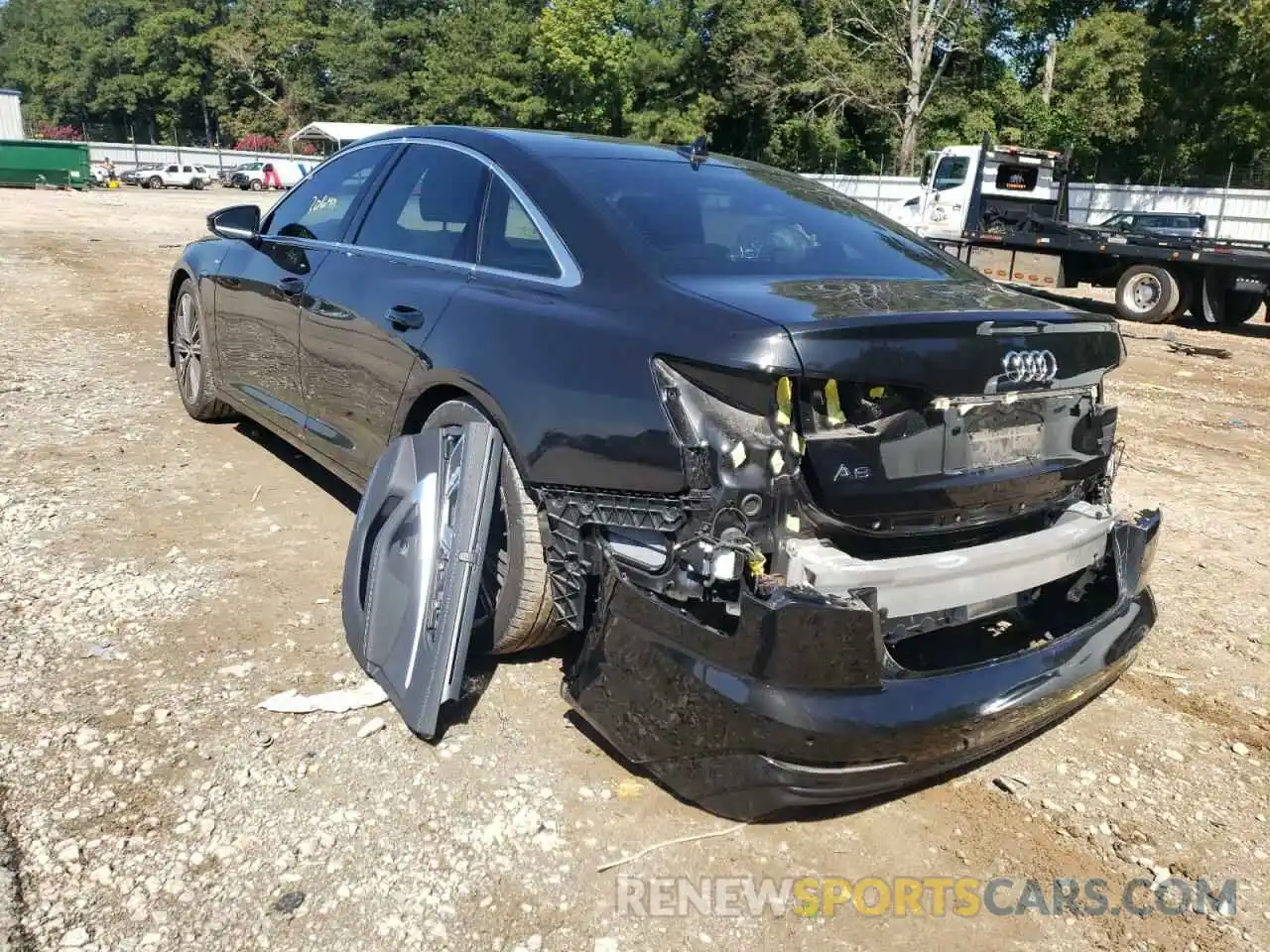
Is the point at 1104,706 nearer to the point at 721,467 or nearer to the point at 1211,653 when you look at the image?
the point at 1211,653

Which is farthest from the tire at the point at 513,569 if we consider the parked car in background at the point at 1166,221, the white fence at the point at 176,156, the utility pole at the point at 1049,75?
the white fence at the point at 176,156

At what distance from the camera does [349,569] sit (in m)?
3.18

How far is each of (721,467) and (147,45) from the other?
92.8 metres

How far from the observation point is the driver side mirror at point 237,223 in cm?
460

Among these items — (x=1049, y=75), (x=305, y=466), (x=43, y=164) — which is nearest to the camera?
(x=305, y=466)

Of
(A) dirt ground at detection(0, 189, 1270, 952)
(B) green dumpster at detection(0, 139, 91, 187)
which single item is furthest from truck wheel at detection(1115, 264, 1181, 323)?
(B) green dumpster at detection(0, 139, 91, 187)

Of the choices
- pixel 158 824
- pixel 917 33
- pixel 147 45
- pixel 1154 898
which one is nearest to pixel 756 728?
pixel 1154 898

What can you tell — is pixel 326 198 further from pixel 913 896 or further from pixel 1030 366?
pixel 913 896

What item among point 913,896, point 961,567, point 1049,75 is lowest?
point 913,896

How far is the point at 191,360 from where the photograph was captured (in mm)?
5730

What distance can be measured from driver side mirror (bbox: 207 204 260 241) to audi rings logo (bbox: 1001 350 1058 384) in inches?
135

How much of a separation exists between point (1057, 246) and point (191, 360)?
1304cm

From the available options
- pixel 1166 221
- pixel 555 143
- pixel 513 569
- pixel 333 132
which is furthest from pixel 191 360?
pixel 333 132

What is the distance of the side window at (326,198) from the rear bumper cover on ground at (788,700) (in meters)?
2.38
